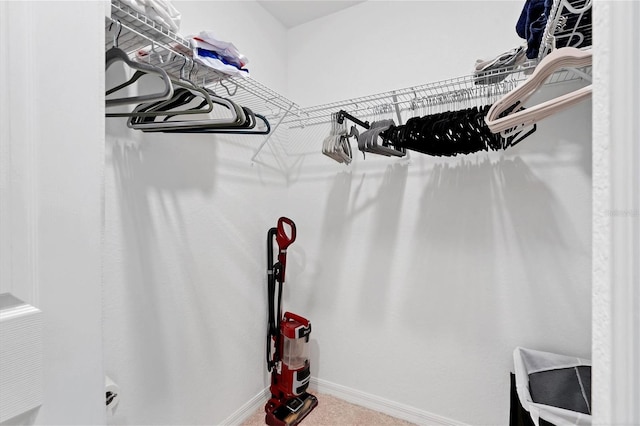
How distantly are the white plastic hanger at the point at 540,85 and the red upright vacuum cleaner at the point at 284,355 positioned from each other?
125 cm

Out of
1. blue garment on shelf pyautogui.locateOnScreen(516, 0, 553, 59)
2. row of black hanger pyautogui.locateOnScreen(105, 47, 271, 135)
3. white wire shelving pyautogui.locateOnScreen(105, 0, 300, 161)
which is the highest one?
blue garment on shelf pyautogui.locateOnScreen(516, 0, 553, 59)

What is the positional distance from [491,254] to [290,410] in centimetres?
148

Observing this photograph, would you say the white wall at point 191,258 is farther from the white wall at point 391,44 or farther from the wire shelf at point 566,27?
the wire shelf at point 566,27

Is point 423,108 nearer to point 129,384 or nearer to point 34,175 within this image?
point 34,175

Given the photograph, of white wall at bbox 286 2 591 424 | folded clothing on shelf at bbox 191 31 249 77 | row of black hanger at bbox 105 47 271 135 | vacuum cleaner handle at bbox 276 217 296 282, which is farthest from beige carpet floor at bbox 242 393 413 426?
folded clothing on shelf at bbox 191 31 249 77

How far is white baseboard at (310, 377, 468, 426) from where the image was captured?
170 centimetres

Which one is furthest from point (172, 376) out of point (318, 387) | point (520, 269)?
point (520, 269)

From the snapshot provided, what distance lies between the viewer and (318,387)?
6.73ft

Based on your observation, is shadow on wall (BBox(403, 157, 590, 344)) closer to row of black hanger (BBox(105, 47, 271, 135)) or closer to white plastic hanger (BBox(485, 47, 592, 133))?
white plastic hanger (BBox(485, 47, 592, 133))

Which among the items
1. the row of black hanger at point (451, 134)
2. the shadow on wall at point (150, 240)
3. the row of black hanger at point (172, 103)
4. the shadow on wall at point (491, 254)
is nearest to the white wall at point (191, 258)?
the shadow on wall at point (150, 240)

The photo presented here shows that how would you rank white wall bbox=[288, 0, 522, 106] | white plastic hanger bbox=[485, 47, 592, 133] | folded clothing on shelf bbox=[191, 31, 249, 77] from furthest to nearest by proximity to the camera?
white wall bbox=[288, 0, 522, 106], folded clothing on shelf bbox=[191, 31, 249, 77], white plastic hanger bbox=[485, 47, 592, 133]

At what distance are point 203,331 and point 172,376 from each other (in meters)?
0.23

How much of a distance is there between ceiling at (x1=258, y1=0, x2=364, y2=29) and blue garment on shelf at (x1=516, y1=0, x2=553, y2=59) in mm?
1165

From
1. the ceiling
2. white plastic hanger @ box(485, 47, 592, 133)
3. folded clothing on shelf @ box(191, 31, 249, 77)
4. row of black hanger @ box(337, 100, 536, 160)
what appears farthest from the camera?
the ceiling
